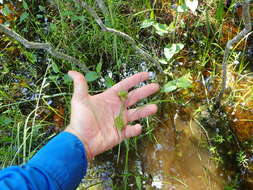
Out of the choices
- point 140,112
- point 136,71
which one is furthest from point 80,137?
point 136,71

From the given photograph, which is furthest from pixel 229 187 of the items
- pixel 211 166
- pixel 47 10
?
pixel 47 10

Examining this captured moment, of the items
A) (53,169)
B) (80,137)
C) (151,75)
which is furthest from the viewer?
(151,75)

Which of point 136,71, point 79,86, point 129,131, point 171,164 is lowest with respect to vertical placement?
point 171,164

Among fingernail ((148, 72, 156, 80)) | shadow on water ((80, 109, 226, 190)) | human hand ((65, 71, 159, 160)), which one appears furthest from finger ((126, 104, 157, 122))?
fingernail ((148, 72, 156, 80))

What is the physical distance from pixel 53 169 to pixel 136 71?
91cm

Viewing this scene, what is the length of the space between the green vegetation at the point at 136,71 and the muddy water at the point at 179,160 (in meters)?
0.05

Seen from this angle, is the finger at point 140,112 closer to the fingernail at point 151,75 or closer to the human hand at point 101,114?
the human hand at point 101,114

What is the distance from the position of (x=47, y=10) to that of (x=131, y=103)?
105 centimetres

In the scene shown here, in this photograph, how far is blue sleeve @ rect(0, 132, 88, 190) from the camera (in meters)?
1.13

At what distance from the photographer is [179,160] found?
1.70m

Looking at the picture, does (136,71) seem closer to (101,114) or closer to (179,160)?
(101,114)

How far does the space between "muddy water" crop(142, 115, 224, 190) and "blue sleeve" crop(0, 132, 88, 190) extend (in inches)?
18.9

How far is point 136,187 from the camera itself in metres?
1.64

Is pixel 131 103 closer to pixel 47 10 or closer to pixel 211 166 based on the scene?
pixel 211 166
